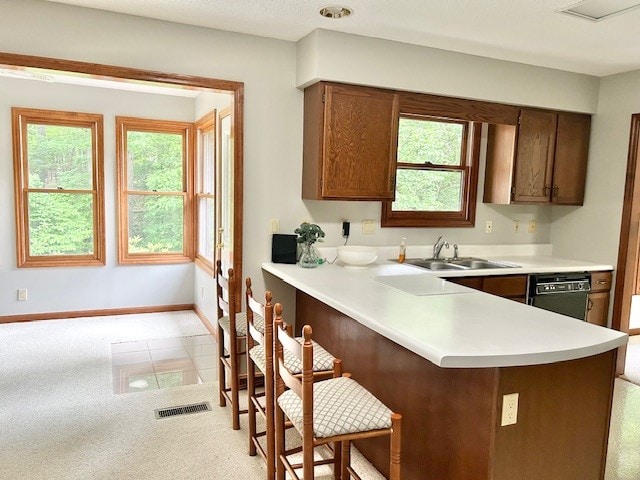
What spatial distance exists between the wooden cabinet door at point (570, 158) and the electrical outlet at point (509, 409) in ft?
9.56

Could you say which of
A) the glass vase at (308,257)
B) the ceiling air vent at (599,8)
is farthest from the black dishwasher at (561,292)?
the ceiling air vent at (599,8)

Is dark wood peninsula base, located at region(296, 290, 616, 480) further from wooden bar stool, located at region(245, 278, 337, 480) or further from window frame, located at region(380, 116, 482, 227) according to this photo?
window frame, located at region(380, 116, 482, 227)

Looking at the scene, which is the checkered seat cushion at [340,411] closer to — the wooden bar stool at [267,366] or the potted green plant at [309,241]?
the wooden bar stool at [267,366]

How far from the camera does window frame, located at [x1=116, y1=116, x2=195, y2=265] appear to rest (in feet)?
17.1

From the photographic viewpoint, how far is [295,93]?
3455mm

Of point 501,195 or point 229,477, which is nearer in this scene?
point 229,477

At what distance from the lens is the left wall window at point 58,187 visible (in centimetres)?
486

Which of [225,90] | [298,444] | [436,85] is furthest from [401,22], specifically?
[298,444]

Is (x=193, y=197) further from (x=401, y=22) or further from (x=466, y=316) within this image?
(x=466, y=316)

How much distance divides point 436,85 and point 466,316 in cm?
202

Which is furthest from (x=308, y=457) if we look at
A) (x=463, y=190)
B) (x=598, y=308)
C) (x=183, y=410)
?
(x=598, y=308)

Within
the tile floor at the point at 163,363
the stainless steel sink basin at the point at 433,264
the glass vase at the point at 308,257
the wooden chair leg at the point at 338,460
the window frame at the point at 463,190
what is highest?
the window frame at the point at 463,190

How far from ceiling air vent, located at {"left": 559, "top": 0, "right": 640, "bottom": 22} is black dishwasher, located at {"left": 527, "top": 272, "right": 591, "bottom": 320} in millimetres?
1767

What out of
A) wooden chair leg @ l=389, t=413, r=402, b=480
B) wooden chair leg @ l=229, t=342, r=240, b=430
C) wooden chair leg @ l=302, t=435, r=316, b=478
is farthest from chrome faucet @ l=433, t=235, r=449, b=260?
wooden chair leg @ l=302, t=435, r=316, b=478
